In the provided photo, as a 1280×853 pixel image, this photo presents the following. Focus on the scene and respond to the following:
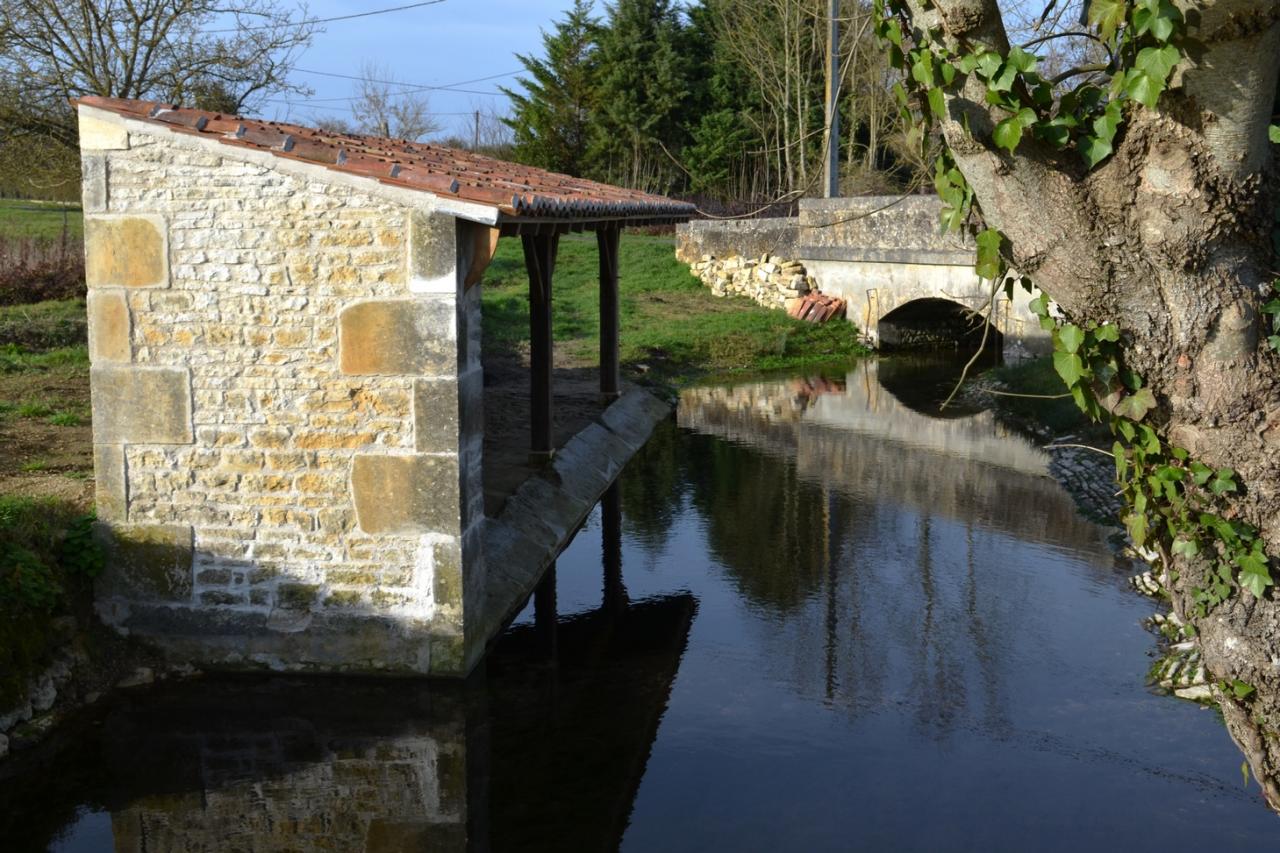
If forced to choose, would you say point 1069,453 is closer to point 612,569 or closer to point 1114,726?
point 612,569

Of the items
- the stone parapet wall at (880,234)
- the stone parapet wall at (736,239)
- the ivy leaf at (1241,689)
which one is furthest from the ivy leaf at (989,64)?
the stone parapet wall at (736,239)

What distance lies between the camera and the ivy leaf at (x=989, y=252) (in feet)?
9.83

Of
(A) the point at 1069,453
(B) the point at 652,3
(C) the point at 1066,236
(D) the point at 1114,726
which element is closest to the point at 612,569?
(D) the point at 1114,726

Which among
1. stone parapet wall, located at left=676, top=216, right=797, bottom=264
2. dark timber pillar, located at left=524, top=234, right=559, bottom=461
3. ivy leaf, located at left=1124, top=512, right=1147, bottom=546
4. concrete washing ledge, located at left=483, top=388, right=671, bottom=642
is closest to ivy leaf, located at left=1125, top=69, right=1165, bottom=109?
ivy leaf, located at left=1124, top=512, right=1147, bottom=546

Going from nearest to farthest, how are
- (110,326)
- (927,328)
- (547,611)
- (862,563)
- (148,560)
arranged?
(110,326)
(148,560)
(547,611)
(862,563)
(927,328)

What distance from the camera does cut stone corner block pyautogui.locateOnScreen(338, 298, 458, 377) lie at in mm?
6516

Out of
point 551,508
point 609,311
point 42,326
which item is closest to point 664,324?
point 609,311

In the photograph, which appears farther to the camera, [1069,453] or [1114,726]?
[1069,453]

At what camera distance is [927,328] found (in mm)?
22750

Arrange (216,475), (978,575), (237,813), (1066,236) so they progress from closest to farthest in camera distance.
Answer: (1066,236) < (237,813) < (216,475) < (978,575)

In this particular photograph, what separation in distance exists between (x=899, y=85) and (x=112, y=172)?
5049 mm

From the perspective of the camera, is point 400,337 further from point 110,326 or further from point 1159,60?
point 1159,60

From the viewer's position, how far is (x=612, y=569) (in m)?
9.48

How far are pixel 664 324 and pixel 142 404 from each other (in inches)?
597
